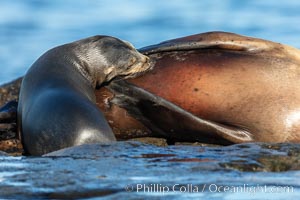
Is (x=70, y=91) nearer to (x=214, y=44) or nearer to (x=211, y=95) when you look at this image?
(x=211, y=95)

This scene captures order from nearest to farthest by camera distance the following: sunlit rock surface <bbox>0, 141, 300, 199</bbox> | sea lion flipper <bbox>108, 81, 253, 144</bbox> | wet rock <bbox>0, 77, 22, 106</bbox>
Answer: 1. sunlit rock surface <bbox>0, 141, 300, 199</bbox>
2. sea lion flipper <bbox>108, 81, 253, 144</bbox>
3. wet rock <bbox>0, 77, 22, 106</bbox>

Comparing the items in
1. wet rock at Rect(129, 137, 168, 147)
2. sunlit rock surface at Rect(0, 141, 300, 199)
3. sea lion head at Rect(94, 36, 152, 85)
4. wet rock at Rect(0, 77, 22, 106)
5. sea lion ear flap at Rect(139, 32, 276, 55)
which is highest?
sea lion ear flap at Rect(139, 32, 276, 55)

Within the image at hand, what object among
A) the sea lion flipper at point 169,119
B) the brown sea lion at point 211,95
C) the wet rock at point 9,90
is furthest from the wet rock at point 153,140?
the wet rock at point 9,90

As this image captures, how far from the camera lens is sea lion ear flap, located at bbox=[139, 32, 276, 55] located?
20.7 feet

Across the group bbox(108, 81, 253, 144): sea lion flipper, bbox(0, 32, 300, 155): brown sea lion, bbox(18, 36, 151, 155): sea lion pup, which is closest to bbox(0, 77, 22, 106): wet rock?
bbox(18, 36, 151, 155): sea lion pup

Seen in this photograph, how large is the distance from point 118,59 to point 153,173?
87.6 inches

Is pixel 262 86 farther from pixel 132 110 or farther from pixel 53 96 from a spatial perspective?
pixel 53 96

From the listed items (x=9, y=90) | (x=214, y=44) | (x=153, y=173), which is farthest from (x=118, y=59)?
(x=153, y=173)

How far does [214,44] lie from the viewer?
633 centimetres

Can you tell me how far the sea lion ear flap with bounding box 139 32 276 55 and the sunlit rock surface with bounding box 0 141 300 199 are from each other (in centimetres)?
140

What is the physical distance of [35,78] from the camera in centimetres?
561

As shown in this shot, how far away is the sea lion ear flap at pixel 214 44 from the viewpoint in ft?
20.7

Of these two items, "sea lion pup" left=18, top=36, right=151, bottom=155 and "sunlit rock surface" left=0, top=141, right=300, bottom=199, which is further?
"sea lion pup" left=18, top=36, right=151, bottom=155

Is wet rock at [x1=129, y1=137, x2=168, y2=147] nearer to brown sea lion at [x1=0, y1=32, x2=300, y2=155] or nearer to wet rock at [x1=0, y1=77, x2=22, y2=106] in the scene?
brown sea lion at [x1=0, y1=32, x2=300, y2=155]
